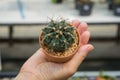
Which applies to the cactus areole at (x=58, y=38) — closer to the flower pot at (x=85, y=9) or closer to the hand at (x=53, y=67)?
the hand at (x=53, y=67)

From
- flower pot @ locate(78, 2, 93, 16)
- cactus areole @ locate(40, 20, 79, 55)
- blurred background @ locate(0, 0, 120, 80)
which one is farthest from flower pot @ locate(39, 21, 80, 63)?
flower pot @ locate(78, 2, 93, 16)

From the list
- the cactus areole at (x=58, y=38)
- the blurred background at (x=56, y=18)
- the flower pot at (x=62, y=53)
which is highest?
the cactus areole at (x=58, y=38)

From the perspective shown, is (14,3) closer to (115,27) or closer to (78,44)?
(115,27)

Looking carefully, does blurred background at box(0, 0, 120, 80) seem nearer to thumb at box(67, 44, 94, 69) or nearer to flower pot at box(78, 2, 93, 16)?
flower pot at box(78, 2, 93, 16)

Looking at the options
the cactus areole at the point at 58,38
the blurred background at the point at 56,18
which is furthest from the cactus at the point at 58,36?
the blurred background at the point at 56,18

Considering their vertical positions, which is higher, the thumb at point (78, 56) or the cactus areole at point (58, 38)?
the cactus areole at point (58, 38)

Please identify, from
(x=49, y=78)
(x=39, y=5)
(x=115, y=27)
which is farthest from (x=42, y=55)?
(x=115, y=27)

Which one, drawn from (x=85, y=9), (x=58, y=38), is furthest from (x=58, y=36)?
(x=85, y=9)

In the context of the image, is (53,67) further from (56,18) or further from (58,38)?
(56,18)
